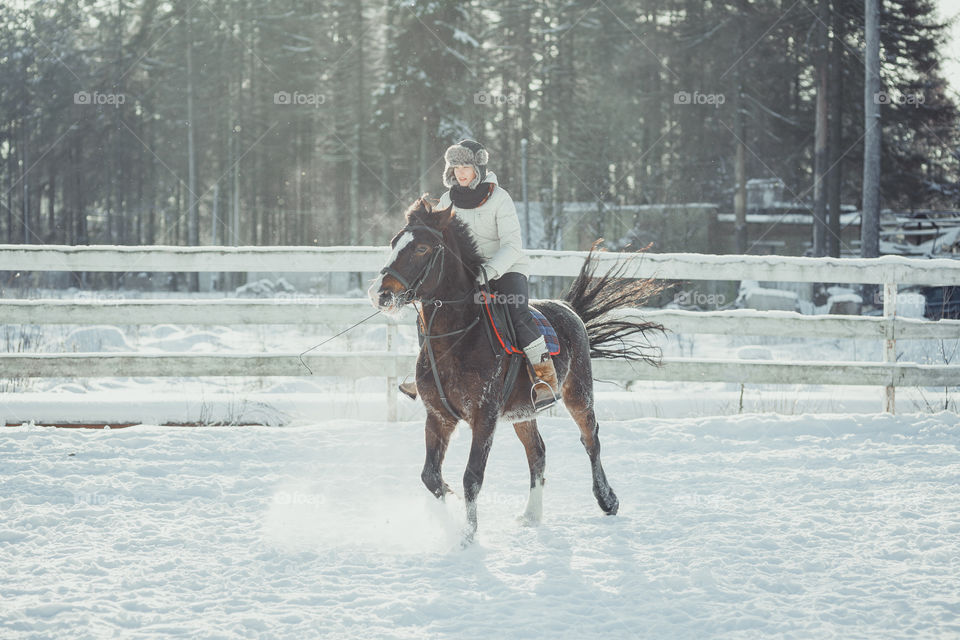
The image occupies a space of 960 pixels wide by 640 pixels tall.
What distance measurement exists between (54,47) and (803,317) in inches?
1464

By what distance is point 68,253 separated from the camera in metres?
7.66

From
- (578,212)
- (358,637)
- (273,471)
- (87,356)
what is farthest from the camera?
(578,212)

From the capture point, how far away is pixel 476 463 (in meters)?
4.75

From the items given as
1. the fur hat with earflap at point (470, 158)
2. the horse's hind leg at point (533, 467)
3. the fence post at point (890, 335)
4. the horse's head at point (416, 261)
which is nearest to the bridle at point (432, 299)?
the horse's head at point (416, 261)

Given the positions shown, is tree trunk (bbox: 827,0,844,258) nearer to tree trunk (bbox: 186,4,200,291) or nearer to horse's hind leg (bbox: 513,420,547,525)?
horse's hind leg (bbox: 513,420,547,525)

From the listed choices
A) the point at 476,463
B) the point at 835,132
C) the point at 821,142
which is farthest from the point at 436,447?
the point at 835,132

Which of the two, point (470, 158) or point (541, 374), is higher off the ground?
point (470, 158)

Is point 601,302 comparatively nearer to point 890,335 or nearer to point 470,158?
point 470,158

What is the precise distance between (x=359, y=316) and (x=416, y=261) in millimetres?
3277

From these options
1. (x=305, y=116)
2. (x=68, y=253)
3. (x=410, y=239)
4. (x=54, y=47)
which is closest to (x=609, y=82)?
(x=305, y=116)

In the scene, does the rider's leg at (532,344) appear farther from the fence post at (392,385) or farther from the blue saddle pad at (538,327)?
the fence post at (392,385)

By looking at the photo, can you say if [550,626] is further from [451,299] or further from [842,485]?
[842,485]

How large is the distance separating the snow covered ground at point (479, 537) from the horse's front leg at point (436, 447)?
0.89ft

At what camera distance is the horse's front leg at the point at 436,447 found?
16.4 ft
